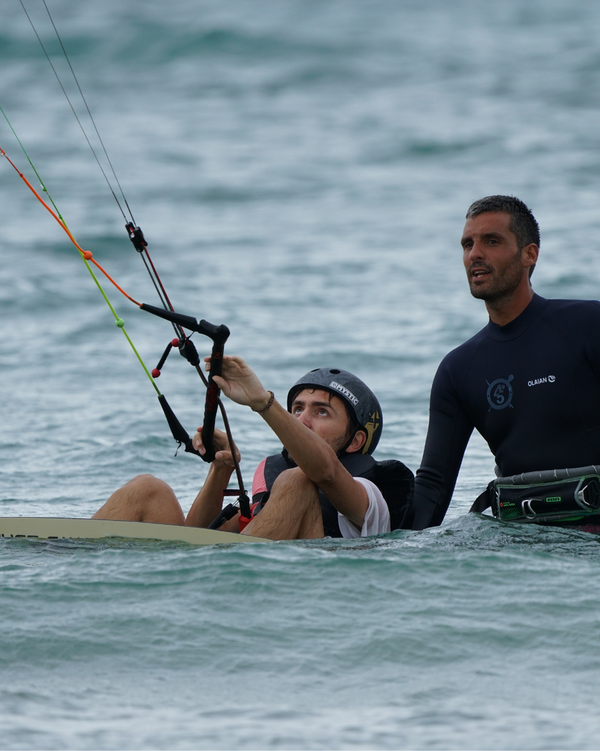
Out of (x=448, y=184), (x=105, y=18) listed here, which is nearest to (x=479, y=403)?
(x=448, y=184)

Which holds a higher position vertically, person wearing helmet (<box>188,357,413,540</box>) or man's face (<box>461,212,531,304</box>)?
man's face (<box>461,212,531,304</box>)

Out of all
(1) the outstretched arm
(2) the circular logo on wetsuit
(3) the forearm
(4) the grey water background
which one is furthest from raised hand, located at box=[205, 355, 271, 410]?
(2) the circular logo on wetsuit

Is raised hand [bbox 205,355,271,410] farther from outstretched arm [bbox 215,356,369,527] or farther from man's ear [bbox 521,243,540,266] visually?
man's ear [bbox 521,243,540,266]

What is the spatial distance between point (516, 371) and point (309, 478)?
1.17 m

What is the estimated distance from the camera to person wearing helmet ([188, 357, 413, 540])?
424 cm

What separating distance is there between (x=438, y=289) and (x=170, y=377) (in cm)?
623

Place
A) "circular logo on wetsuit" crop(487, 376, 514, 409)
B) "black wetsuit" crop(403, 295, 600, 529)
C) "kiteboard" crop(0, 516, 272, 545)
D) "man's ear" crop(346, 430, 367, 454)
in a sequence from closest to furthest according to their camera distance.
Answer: "kiteboard" crop(0, 516, 272, 545)
"black wetsuit" crop(403, 295, 600, 529)
"circular logo on wetsuit" crop(487, 376, 514, 409)
"man's ear" crop(346, 430, 367, 454)

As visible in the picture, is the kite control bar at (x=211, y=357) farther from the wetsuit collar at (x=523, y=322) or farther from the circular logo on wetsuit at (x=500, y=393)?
the wetsuit collar at (x=523, y=322)

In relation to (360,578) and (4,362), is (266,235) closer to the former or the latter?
(4,362)

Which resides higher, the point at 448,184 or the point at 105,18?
the point at 105,18

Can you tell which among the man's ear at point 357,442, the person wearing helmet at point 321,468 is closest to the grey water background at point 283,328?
the person wearing helmet at point 321,468

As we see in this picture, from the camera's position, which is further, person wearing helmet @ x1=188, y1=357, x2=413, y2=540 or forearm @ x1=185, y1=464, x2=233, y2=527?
forearm @ x1=185, y1=464, x2=233, y2=527

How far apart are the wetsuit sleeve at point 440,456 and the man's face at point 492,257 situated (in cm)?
54

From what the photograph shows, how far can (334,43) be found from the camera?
1164 inches
